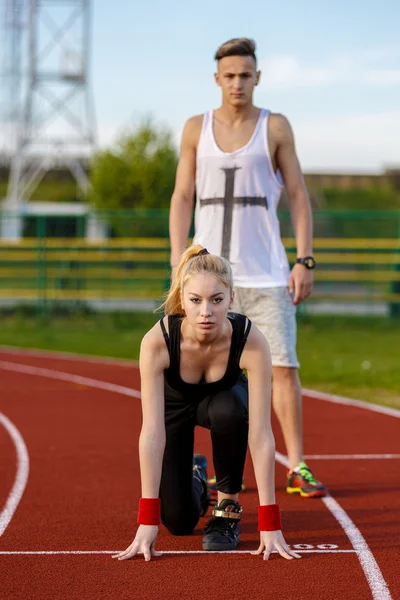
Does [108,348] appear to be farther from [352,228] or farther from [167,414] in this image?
[352,228]

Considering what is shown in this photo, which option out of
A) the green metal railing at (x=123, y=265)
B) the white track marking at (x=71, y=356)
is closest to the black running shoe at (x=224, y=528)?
the white track marking at (x=71, y=356)

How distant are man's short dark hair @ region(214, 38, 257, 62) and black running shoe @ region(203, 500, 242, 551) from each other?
2371 mm

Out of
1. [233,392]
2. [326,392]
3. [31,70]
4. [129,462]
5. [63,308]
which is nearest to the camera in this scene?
[233,392]

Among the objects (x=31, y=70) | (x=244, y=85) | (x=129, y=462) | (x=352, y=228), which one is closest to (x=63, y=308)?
(x=352, y=228)

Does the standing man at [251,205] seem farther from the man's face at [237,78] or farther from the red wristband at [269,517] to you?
the red wristband at [269,517]

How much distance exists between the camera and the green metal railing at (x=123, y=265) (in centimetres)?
2036

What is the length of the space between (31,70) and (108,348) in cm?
2797

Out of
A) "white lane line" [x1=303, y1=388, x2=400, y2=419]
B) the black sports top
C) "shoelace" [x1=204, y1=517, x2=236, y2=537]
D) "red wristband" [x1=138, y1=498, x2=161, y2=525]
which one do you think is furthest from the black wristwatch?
"white lane line" [x1=303, y1=388, x2=400, y2=419]

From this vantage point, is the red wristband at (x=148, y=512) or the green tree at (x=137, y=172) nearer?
the red wristband at (x=148, y=512)

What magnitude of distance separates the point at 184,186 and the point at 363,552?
2290 mm

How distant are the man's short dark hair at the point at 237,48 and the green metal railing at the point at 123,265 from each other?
14402 millimetres

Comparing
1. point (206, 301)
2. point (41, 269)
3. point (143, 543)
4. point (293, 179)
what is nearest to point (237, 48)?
point (293, 179)

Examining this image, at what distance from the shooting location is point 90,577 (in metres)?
4.16

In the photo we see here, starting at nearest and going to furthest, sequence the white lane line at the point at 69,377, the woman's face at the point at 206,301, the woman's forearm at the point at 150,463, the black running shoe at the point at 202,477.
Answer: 1. the woman's face at the point at 206,301
2. the woman's forearm at the point at 150,463
3. the black running shoe at the point at 202,477
4. the white lane line at the point at 69,377
